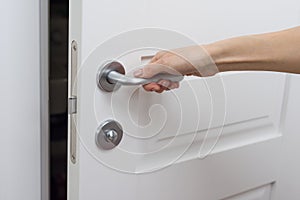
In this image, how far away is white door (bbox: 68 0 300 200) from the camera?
2.23 feet

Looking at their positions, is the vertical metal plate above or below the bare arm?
below

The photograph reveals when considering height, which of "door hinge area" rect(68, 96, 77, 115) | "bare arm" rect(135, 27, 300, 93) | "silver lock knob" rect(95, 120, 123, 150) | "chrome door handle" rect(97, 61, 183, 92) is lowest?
"silver lock knob" rect(95, 120, 123, 150)

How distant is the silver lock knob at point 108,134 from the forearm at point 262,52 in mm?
197

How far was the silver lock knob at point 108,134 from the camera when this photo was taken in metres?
0.71

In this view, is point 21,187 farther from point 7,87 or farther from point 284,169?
point 284,169

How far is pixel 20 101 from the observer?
2.29 ft

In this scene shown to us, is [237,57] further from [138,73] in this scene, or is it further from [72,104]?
[72,104]

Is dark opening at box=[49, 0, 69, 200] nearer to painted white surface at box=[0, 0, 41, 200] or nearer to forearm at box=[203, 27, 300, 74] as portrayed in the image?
painted white surface at box=[0, 0, 41, 200]

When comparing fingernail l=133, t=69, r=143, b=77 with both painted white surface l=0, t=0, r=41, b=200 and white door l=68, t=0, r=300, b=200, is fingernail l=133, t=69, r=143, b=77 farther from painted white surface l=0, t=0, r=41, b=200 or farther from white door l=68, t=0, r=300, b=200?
painted white surface l=0, t=0, r=41, b=200

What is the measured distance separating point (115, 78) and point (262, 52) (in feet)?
0.78

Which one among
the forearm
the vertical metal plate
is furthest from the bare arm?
the vertical metal plate

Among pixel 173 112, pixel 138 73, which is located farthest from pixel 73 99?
pixel 173 112

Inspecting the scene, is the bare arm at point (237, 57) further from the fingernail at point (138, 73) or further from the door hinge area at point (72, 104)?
the door hinge area at point (72, 104)

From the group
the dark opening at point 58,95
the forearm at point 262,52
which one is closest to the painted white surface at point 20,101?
the dark opening at point 58,95
